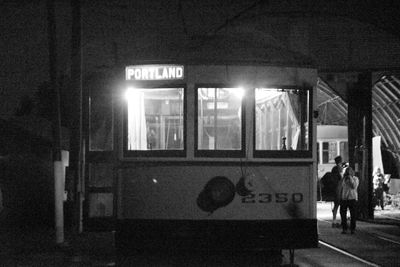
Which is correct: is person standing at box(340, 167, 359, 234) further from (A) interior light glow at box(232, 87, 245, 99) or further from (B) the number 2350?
(A) interior light glow at box(232, 87, 245, 99)

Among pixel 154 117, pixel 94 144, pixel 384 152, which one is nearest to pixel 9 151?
pixel 94 144

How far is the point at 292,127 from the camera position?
959 cm

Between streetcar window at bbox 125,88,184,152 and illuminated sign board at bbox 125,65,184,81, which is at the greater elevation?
illuminated sign board at bbox 125,65,184,81

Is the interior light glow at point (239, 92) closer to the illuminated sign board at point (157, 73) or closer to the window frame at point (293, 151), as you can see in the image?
the window frame at point (293, 151)

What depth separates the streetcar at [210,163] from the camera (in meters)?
9.44

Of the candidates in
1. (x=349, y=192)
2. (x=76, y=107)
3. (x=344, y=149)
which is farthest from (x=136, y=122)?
(x=344, y=149)

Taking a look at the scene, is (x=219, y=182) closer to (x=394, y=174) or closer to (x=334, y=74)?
(x=334, y=74)

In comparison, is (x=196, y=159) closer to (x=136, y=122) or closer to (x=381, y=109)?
(x=136, y=122)

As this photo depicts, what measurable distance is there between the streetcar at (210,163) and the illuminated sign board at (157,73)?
13mm

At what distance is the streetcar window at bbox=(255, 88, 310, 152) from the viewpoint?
9500mm

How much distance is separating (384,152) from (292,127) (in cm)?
2666

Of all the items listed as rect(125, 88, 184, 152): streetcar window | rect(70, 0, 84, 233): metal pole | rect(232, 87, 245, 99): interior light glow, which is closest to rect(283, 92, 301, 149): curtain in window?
rect(232, 87, 245, 99): interior light glow

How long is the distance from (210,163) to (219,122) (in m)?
0.53

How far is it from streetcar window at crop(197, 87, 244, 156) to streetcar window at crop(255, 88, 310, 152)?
245 millimetres
